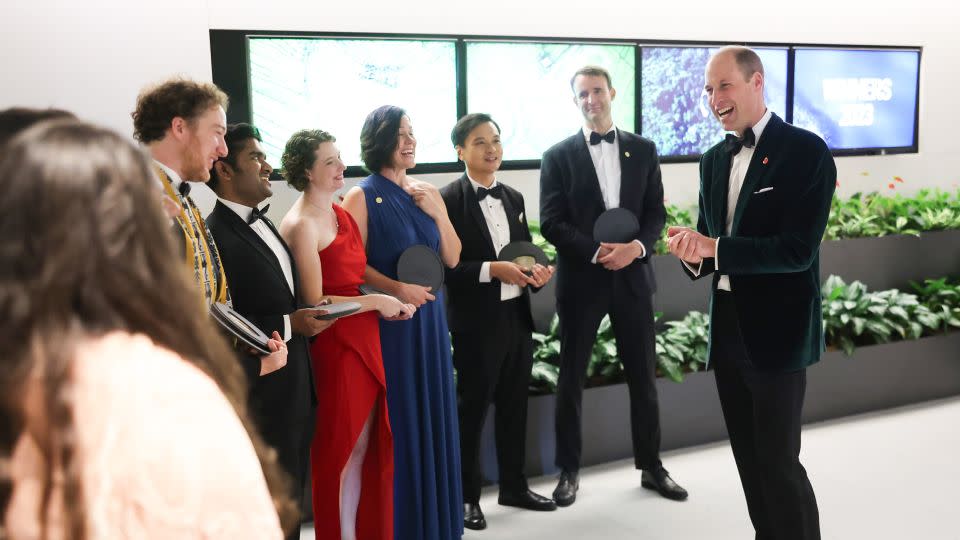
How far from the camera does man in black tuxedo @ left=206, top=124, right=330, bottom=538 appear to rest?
2773 mm

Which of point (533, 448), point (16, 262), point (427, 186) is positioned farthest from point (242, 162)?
point (533, 448)

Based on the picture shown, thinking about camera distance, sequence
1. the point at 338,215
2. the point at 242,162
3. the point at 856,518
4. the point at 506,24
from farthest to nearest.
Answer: the point at 506,24 < the point at 856,518 < the point at 338,215 < the point at 242,162

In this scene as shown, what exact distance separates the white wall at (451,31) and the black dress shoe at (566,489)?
2322 mm

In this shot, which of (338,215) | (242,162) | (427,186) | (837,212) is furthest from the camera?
(837,212)

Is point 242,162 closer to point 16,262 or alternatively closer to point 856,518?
point 16,262

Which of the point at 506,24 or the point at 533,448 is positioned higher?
the point at 506,24

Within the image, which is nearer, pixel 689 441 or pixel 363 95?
pixel 689 441

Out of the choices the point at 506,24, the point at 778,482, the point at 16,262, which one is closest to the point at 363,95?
the point at 506,24

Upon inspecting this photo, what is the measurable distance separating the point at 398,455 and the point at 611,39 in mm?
3974

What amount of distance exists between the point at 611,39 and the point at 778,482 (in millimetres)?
4157

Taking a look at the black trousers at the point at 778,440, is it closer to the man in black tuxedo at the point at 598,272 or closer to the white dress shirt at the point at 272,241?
the man in black tuxedo at the point at 598,272

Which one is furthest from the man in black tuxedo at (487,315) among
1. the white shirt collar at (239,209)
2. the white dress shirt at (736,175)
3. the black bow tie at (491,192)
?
the white shirt collar at (239,209)

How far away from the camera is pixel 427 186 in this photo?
12.0ft

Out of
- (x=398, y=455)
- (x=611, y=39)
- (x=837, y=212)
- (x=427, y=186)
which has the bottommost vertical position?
(x=398, y=455)
